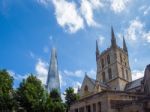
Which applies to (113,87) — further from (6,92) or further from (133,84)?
(6,92)

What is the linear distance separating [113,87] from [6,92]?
3941 centimetres

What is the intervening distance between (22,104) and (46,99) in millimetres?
4741

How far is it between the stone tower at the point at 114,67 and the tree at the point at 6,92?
123ft

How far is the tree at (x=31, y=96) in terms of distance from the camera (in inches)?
1692

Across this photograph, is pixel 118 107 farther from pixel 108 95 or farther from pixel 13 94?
pixel 13 94

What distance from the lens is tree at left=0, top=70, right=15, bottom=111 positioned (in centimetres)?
4244

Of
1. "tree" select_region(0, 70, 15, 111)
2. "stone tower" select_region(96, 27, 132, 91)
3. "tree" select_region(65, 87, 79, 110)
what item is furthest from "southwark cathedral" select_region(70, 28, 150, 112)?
"tree" select_region(0, 70, 15, 111)

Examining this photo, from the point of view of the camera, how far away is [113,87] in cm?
7388

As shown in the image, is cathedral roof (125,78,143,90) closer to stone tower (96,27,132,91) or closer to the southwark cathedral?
the southwark cathedral

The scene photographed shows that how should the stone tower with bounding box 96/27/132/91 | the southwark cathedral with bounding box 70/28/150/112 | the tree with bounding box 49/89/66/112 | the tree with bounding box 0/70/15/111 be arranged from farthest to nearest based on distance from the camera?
the stone tower with bounding box 96/27/132/91 < the tree with bounding box 49/89/66/112 < the tree with bounding box 0/70/15/111 < the southwark cathedral with bounding box 70/28/150/112

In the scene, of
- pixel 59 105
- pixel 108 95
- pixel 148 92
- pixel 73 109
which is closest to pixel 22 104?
pixel 59 105

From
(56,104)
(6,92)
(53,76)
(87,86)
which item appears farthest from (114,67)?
(6,92)

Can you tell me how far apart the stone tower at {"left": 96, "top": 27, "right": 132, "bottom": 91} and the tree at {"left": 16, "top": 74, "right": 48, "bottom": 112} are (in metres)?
33.6

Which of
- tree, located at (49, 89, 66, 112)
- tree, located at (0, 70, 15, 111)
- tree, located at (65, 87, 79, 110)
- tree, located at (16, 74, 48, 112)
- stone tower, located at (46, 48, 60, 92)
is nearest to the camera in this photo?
tree, located at (0, 70, 15, 111)
